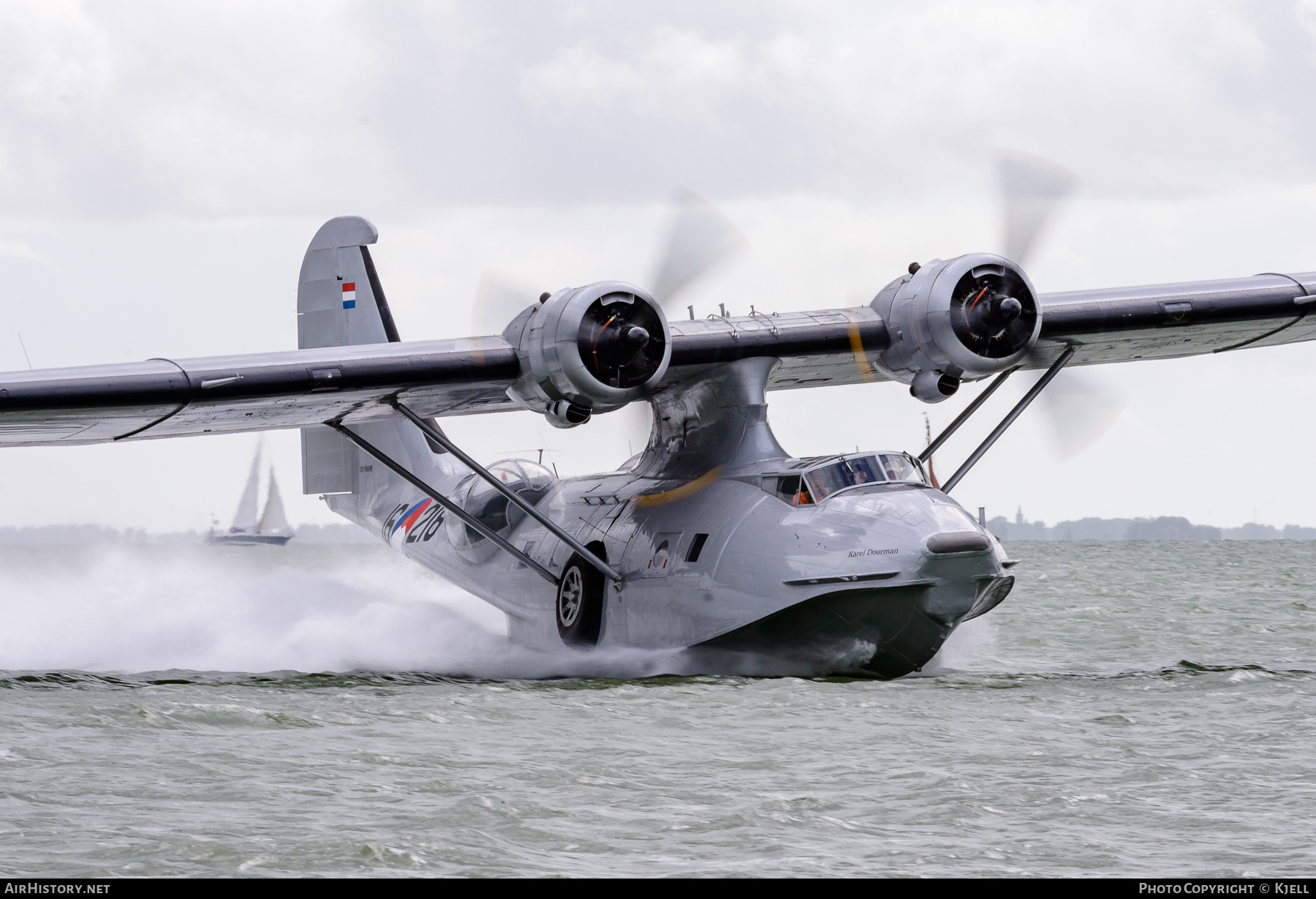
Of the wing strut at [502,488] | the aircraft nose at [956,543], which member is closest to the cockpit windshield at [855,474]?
the aircraft nose at [956,543]

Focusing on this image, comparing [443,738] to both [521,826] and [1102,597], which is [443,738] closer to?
[521,826]

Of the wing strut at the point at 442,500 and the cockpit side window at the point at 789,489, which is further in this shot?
the wing strut at the point at 442,500

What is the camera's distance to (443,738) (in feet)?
33.3

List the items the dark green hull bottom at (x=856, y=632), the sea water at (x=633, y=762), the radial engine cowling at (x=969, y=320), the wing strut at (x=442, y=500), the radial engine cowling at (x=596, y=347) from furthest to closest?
the wing strut at (x=442, y=500) < the radial engine cowling at (x=969, y=320) < the radial engine cowling at (x=596, y=347) < the dark green hull bottom at (x=856, y=632) < the sea water at (x=633, y=762)

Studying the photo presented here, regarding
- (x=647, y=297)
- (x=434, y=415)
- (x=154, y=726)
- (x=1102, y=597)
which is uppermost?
(x=647, y=297)

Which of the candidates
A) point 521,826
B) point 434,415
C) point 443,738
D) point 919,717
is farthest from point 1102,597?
point 521,826

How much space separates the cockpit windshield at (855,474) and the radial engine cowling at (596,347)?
5.83 feet

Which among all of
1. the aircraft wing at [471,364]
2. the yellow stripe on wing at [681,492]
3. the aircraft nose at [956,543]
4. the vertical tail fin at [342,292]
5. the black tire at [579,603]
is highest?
the vertical tail fin at [342,292]

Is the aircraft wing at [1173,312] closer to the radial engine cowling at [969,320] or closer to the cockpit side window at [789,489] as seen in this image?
the radial engine cowling at [969,320]

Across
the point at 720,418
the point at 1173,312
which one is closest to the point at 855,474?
the point at 720,418

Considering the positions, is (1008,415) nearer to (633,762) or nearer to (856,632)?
(856,632)

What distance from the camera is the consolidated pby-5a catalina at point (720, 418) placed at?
13.1m

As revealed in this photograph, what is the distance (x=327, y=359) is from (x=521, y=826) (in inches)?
290

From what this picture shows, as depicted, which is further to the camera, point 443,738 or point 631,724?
point 631,724
